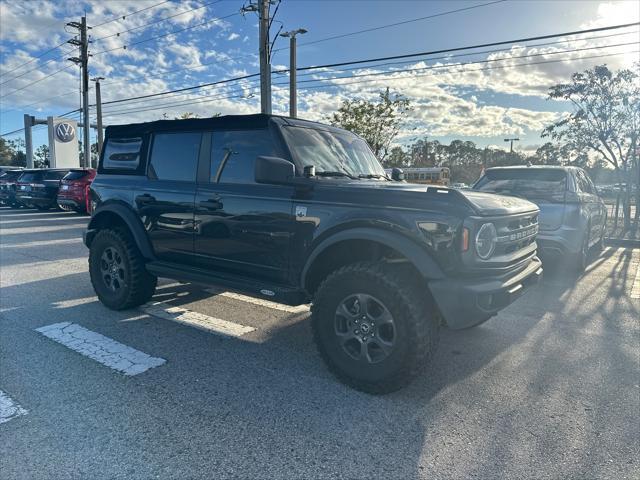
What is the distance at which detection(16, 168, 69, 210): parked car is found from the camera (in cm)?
1788

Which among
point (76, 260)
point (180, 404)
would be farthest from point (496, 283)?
point (76, 260)

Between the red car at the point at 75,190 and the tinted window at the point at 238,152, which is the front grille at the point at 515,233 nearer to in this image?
the tinted window at the point at 238,152

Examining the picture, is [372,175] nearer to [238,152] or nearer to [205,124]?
[238,152]

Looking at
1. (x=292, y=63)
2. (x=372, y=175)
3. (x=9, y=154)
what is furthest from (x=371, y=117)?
(x=9, y=154)

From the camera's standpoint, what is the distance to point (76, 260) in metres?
8.20

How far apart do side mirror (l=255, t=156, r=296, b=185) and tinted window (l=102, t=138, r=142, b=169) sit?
2220 mm

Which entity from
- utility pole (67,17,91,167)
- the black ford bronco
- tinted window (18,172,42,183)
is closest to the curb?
the black ford bronco


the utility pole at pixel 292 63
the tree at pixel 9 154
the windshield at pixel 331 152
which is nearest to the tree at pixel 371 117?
the utility pole at pixel 292 63

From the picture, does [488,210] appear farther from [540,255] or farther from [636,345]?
[540,255]

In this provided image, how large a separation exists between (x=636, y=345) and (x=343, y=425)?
3.21 m

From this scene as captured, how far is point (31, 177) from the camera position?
18.1 meters

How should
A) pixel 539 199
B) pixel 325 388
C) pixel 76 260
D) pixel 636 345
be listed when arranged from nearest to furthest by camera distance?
1. pixel 325 388
2. pixel 636 345
3. pixel 539 199
4. pixel 76 260

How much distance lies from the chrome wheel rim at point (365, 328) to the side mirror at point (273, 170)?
1037 millimetres

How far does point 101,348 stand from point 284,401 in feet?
6.34
